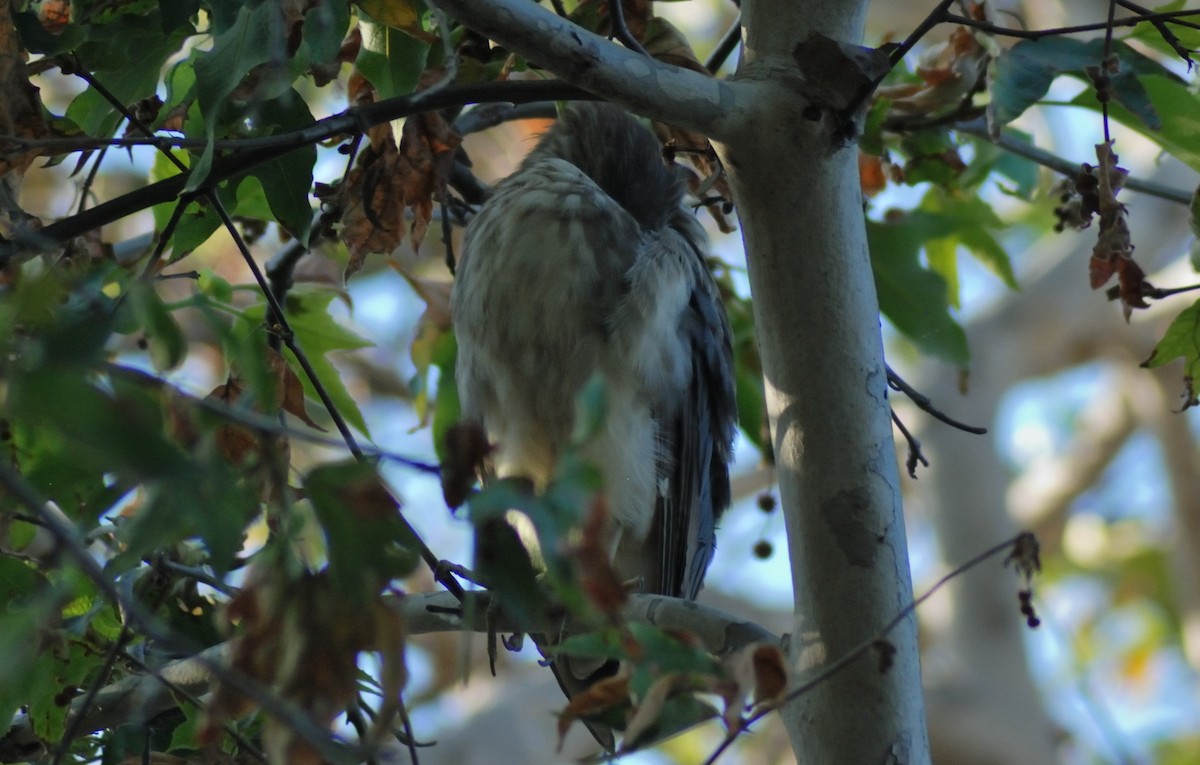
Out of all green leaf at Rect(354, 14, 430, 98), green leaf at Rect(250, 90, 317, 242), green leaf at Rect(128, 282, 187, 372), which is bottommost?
green leaf at Rect(128, 282, 187, 372)

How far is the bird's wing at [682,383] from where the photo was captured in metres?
2.38

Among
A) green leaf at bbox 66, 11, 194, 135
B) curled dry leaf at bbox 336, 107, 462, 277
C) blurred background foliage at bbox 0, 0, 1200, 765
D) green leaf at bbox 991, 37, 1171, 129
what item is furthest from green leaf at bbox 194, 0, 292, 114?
green leaf at bbox 991, 37, 1171, 129

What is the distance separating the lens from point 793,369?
1520 millimetres

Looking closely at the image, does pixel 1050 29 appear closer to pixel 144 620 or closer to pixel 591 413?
pixel 591 413

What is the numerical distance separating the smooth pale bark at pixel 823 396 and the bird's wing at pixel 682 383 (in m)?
0.83

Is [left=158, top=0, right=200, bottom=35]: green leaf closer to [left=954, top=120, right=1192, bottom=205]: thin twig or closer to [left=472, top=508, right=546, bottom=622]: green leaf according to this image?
[left=472, top=508, right=546, bottom=622]: green leaf

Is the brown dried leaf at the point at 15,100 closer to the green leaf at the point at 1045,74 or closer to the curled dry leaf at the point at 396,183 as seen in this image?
the curled dry leaf at the point at 396,183

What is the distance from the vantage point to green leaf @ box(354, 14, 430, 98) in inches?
65.0

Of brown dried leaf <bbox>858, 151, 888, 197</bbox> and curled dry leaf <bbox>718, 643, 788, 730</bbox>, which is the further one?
brown dried leaf <bbox>858, 151, 888, 197</bbox>

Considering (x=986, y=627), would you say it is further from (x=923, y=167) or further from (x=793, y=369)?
(x=793, y=369)

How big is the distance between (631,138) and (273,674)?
2.15 metres

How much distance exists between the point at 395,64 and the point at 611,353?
0.86 m

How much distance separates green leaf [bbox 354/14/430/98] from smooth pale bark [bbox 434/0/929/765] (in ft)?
1.33

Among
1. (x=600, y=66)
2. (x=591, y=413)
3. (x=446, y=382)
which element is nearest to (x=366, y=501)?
(x=591, y=413)
